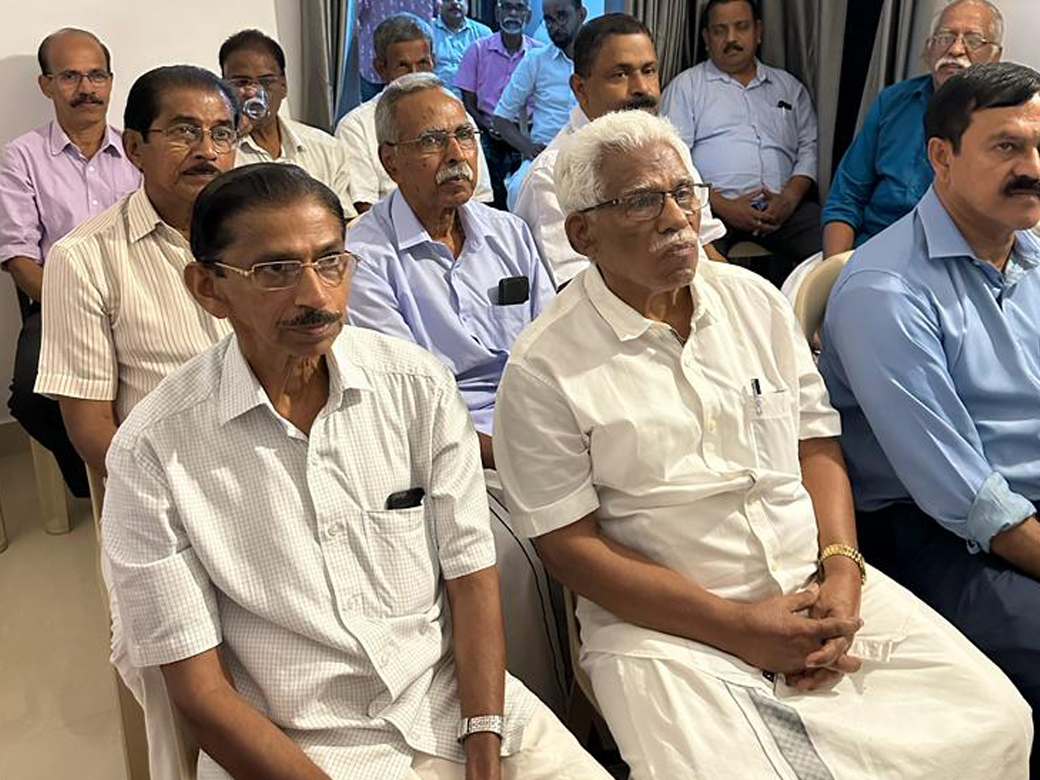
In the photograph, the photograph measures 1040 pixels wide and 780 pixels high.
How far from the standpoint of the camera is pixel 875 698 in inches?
56.7

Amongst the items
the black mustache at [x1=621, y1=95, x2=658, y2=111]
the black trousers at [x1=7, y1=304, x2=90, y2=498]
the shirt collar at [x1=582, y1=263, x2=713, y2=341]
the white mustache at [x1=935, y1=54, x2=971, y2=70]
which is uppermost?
→ the white mustache at [x1=935, y1=54, x2=971, y2=70]

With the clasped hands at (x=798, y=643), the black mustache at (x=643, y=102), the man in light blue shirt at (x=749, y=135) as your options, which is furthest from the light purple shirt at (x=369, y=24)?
the clasped hands at (x=798, y=643)

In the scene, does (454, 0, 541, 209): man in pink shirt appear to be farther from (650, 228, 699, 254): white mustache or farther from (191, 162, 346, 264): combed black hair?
(191, 162, 346, 264): combed black hair

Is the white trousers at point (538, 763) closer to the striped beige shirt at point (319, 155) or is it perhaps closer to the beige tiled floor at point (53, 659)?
the beige tiled floor at point (53, 659)

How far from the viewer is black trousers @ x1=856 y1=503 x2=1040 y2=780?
162cm

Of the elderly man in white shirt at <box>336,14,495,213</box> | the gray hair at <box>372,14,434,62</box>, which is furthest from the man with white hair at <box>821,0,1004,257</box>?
the gray hair at <box>372,14,434,62</box>

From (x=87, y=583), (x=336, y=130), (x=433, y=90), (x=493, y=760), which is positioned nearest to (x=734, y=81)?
(x=336, y=130)

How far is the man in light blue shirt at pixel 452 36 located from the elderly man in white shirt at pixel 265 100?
1273 mm

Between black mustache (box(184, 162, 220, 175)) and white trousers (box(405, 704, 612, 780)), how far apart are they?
1.27 metres

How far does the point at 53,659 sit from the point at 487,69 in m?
3.26

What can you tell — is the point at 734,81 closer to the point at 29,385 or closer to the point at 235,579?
the point at 29,385

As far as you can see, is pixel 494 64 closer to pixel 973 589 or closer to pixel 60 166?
pixel 60 166

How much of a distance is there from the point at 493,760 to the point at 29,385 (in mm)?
2180

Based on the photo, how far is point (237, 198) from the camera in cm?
133
